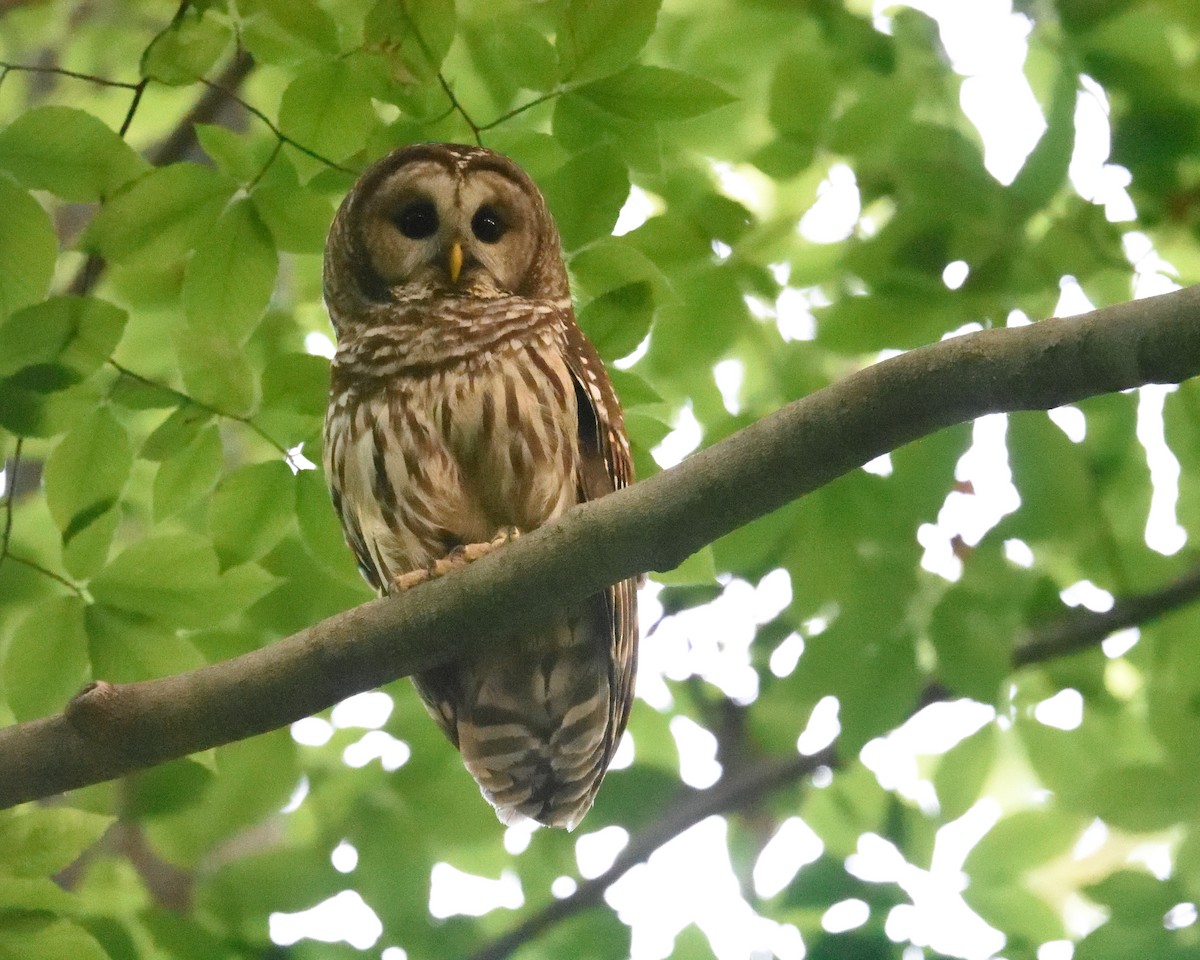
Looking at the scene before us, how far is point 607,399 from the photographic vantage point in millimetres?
3158

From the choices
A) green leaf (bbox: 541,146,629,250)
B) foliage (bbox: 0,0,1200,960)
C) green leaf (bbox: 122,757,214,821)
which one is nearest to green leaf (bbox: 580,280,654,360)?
foliage (bbox: 0,0,1200,960)

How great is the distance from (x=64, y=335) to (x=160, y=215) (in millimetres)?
310

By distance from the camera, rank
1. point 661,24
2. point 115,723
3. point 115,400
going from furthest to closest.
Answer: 1. point 661,24
2. point 115,400
3. point 115,723

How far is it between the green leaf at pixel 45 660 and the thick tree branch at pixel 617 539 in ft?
1.74

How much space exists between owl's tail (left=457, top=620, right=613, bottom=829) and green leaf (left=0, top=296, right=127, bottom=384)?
3.74ft

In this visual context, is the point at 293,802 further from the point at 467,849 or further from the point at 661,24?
the point at 661,24

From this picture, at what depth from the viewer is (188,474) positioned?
2.92 meters

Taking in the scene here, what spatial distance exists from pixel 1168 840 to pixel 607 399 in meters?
2.06

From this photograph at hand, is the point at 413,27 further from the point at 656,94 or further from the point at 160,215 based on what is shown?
the point at 160,215

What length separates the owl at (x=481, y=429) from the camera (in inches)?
123

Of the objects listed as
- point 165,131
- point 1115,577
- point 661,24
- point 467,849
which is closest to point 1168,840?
point 1115,577

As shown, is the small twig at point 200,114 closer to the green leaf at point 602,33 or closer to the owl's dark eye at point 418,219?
the owl's dark eye at point 418,219

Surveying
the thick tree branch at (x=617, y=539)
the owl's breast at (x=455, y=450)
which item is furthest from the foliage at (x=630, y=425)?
the thick tree branch at (x=617, y=539)

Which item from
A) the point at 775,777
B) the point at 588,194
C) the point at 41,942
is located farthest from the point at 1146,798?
the point at 41,942
